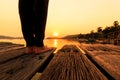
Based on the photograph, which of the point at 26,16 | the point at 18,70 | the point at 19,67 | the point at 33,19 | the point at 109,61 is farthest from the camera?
the point at 33,19

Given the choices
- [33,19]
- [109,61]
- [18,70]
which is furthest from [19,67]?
[33,19]

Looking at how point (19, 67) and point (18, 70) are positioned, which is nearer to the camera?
point (18, 70)

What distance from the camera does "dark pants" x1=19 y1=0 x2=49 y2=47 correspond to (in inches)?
108

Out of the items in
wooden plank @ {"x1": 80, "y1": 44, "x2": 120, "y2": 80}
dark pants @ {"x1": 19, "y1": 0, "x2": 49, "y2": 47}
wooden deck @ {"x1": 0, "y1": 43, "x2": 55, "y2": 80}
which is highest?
dark pants @ {"x1": 19, "y1": 0, "x2": 49, "y2": 47}

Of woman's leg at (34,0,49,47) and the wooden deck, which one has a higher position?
woman's leg at (34,0,49,47)

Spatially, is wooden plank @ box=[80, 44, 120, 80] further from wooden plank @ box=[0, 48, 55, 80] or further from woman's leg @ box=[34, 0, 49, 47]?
woman's leg @ box=[34, 0, 49, 47]

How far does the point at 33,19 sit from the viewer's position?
292 cm

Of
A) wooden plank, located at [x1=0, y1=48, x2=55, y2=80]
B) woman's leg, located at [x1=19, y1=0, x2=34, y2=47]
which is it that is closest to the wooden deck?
wooden plank, located at [x1=0, y1=48, x2=55, y2=80]

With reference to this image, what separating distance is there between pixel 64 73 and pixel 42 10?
5.74 ft

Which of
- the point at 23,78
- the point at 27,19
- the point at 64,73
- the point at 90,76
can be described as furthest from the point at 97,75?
the point at 27,19

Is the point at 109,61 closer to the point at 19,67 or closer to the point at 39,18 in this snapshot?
the point at 19,67

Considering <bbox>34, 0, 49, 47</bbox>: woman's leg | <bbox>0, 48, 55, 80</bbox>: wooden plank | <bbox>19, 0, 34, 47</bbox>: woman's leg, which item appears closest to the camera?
<bbox>0, 48, 55, 80</bbox>: wooden plank

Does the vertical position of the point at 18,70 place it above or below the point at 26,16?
below

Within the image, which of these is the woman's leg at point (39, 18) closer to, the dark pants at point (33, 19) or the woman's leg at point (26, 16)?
the dark pants at point (33, 19)
